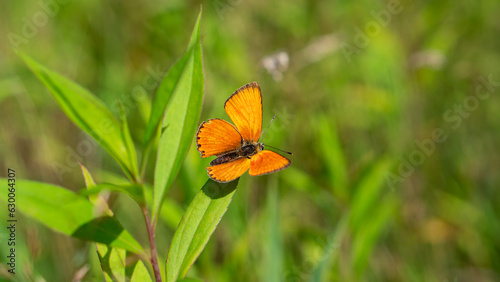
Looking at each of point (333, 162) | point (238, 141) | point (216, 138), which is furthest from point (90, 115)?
point (333, 162)

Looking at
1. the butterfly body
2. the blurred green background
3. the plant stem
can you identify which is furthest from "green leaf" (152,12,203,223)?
the blurred green background

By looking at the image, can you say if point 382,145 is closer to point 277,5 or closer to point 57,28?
point 277,5

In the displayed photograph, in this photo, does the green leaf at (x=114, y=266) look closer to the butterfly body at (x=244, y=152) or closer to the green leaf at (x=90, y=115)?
the green leaf at (x=90, y=115)

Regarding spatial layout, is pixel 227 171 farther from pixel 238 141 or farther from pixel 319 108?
pixel 319 108

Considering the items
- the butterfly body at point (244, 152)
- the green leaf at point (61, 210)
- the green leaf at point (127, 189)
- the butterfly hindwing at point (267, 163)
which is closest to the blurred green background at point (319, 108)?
the butterfly body at point (244, 152)

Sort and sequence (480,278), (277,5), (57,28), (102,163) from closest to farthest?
(480,278)
(102,163)
(277,5)
(57,28)

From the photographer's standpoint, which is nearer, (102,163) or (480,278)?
(480,278)

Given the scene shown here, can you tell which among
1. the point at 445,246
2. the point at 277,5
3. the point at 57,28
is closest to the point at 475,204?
the point at 445,246
